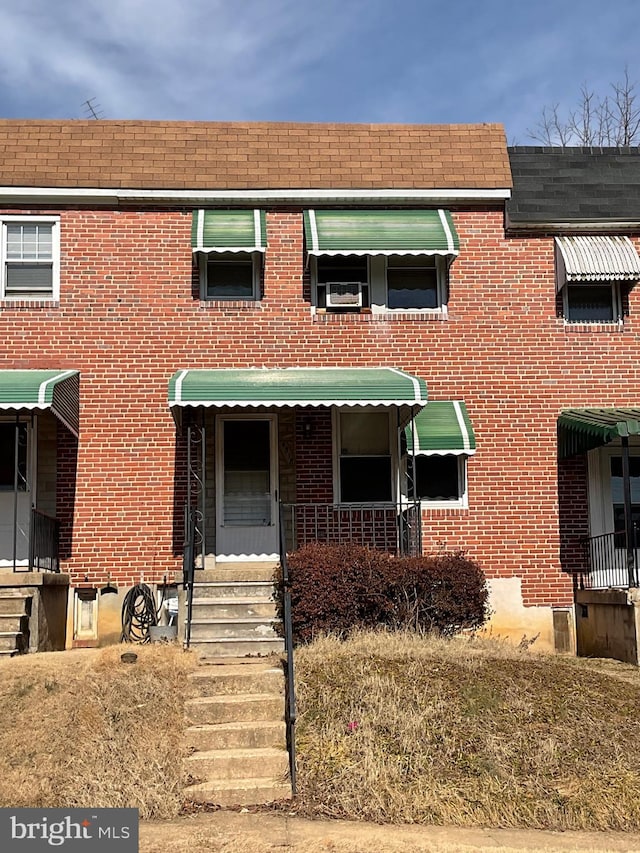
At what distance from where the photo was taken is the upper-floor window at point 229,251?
15.3m

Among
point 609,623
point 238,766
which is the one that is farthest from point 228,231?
point 238,766

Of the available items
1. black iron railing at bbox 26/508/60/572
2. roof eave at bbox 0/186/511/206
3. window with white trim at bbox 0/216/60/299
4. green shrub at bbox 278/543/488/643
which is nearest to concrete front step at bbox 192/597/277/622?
green shrub at bbox 278/543/488/643

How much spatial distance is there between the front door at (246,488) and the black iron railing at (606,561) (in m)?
4.54

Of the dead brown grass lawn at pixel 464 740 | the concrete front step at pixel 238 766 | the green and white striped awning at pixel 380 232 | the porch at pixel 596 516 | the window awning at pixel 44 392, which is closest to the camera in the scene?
the dead brown grass lawn at pixel 464 740

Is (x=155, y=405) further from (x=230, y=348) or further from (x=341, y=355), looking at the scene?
(x=341, y=355)

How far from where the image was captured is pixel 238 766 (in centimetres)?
898

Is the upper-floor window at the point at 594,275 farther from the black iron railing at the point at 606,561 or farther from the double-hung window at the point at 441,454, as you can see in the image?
the black iron railing at the point at 606,561

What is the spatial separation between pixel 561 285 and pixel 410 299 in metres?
2.27

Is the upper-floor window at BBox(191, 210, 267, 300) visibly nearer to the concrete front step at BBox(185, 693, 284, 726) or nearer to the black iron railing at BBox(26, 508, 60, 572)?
the black iron railing at BBox(26, 508, 60, 572)

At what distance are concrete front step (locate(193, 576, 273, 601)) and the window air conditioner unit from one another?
4.57 metres

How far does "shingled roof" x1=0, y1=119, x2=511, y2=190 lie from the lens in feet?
51.8

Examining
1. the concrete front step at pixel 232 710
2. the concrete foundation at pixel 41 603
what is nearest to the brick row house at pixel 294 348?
the concrete foundation at pixel 41 603

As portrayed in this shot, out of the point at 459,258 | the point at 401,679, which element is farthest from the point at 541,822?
the point at 459,258

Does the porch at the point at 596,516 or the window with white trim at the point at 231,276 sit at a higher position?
the window with white trim at the point at 231,276
